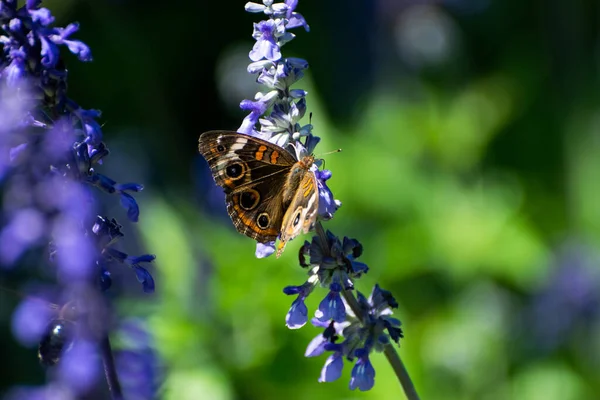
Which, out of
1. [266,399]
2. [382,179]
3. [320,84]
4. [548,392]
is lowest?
[266,399]

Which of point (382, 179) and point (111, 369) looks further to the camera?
point (382, 179)

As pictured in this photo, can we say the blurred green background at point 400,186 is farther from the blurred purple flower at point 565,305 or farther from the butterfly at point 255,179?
the butterfly at point 255,179

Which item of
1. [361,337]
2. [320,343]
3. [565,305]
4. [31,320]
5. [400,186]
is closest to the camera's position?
[31,320]

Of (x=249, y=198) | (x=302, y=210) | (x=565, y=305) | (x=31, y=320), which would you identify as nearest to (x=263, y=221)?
(x=249, y=198)

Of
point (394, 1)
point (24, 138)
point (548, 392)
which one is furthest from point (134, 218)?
point (394, 1)

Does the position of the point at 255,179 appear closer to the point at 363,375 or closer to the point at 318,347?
the point at 318,347

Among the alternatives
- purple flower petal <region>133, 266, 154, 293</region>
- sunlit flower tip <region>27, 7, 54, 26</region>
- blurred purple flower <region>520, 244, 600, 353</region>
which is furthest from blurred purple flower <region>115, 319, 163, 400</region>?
blurred purple flower <region>520, 244, 600, 353</region>

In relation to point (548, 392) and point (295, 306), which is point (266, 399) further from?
point (295, 306)
